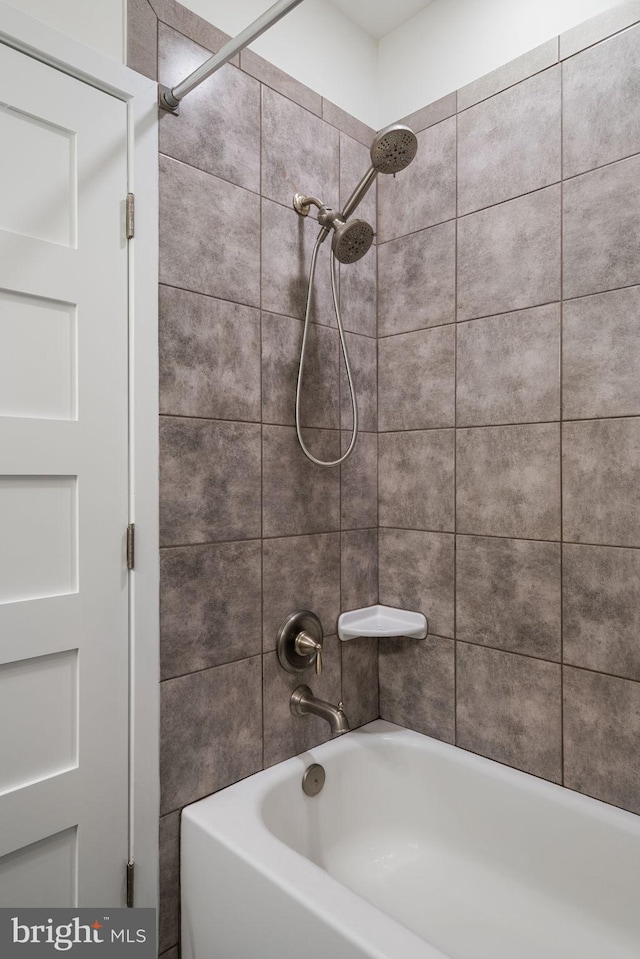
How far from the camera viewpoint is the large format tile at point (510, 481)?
→ 5.29 ft

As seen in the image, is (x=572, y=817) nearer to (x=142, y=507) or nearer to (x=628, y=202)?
(x=142, y=507)

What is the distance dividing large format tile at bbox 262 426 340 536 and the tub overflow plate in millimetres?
660

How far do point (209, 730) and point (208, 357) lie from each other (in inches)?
37.1

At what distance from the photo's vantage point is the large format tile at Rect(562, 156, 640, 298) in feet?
4.80

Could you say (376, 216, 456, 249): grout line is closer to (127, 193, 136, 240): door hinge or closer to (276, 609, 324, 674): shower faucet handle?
(127, 193, 136, 240): door hinge

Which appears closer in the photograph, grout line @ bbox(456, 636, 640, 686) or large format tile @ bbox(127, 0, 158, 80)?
large format tile @ bbox(127, 0, 158, 80)

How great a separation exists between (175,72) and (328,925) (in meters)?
1.86

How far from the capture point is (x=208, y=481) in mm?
1517

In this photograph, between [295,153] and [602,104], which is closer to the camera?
[602,104]

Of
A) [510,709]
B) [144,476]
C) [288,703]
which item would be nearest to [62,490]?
[144,476]

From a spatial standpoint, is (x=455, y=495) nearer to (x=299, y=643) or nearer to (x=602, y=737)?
(x=299, y=643)

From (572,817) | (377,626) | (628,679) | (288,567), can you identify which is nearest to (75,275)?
(288,567)

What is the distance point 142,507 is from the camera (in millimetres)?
1377

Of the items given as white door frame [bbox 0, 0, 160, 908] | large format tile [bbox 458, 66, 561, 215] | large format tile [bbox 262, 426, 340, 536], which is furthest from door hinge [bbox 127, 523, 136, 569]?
large format tile [bbox 458, 66, 561, 215]
